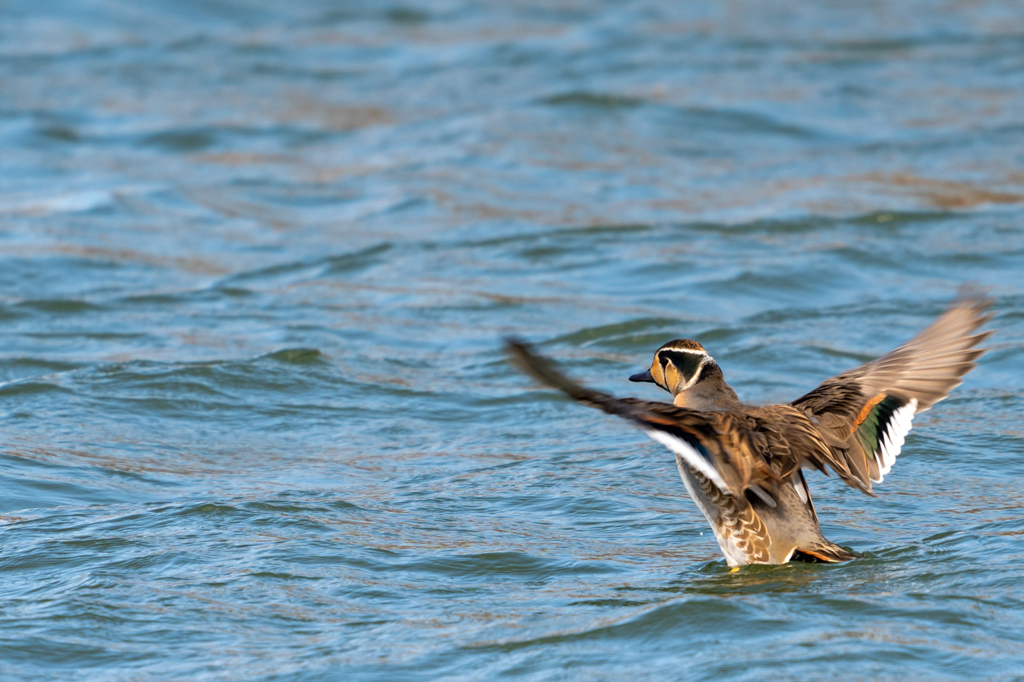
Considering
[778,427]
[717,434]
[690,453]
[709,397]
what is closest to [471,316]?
[709,397]

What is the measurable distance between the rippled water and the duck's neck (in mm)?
640

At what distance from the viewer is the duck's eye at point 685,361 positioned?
5.76 meters

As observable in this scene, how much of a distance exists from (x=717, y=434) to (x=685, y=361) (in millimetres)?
728

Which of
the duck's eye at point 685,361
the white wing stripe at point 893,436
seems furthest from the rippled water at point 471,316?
the duck's eye at point 685,361

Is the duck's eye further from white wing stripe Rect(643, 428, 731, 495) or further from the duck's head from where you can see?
white wing stripe Rect(643, 428, 731, 495)

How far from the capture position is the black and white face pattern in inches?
227

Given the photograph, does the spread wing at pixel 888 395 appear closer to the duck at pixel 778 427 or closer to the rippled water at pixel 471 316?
the duck at pixel 778 427

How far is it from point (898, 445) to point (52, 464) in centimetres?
408

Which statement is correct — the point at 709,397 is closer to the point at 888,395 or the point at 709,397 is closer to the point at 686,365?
the point at 686,365

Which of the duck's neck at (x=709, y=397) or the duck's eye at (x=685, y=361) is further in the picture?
the duck's eye at (x=685, y=361)

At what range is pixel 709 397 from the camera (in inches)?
223

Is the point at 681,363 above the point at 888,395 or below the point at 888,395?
above

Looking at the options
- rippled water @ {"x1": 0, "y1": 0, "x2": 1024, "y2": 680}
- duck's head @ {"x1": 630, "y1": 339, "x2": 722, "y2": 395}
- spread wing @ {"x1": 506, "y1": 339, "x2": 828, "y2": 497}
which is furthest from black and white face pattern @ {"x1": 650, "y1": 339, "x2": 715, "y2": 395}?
rippled water @ {"x1": 0, "y1": 0, "x2": 1024, "y2": 680}

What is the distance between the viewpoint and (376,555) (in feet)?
19.2
